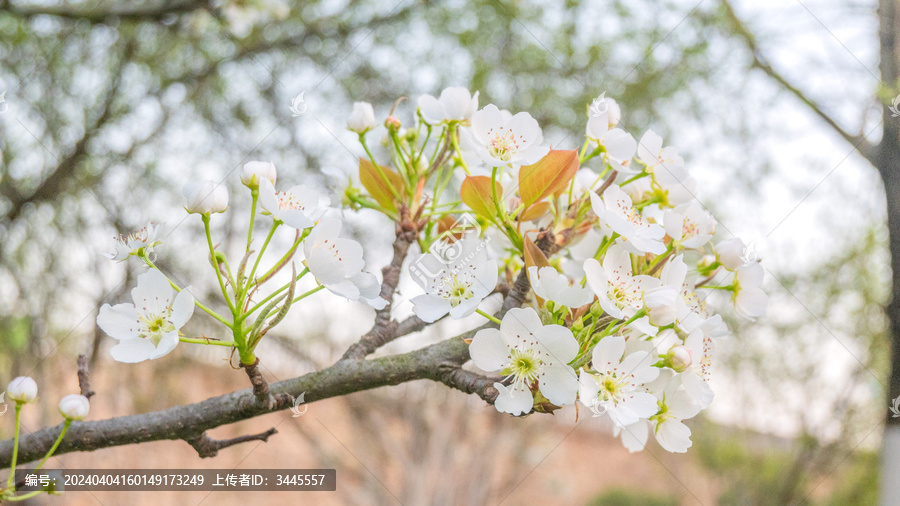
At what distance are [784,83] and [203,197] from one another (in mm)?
2211

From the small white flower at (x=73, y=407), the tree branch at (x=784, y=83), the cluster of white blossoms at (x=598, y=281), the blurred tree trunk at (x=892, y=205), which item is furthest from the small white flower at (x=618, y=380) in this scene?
the tree branch at (x=784, y=83)

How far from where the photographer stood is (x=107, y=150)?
251 centimetres

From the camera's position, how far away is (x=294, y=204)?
654mm

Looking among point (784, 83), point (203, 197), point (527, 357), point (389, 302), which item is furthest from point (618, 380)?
point (784, 83)

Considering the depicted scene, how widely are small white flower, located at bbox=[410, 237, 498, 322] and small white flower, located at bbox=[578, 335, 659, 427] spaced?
0.11m

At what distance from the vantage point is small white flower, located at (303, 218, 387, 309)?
0.57 m

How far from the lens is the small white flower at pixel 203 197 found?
61cm

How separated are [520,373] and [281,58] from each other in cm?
246

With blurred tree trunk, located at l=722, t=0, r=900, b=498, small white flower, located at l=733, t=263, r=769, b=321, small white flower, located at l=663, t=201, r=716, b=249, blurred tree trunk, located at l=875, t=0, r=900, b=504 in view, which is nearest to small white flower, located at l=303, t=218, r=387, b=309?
small white flower, located at l=663, t=201, r=716, b=249

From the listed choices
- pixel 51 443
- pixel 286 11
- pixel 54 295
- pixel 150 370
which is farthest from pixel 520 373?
pixel 150 370

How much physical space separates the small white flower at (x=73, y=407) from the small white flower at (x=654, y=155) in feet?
2.02

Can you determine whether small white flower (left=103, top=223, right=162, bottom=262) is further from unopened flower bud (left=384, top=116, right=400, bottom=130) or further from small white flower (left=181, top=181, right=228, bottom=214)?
unopened flower bud (left=384, top=116, right=400, bottom=130)

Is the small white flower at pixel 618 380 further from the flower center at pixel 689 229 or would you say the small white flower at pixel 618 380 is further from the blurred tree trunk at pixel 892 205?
the blurred tree trunk at pixel 892 205

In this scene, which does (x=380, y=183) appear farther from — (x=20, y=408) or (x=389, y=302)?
(x=20, y=408)
